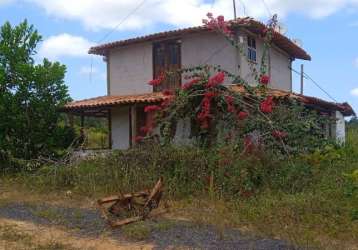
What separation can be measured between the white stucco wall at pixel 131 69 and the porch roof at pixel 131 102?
0.70 meters

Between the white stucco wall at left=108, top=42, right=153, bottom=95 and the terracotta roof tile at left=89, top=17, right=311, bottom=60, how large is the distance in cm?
28

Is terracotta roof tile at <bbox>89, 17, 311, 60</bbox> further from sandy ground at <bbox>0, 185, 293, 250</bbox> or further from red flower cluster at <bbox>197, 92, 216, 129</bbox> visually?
sandy ground at <bbox>0, 185, 293, 250</bbox>

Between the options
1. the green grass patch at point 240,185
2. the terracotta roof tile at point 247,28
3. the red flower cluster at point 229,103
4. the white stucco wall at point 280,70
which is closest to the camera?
the green grass patch at point 240,185

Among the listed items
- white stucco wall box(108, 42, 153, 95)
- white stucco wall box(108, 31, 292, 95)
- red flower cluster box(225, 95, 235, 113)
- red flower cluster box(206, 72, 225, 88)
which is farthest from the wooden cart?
white stucco wall box(108, 42, 153, 95)

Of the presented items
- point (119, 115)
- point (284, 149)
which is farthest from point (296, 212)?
point (119, 115)

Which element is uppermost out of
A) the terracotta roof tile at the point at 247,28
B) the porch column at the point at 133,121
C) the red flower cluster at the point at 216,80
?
the terracotta roof tile at the point at 247,28

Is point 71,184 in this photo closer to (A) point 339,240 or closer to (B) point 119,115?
(B) point 119,115

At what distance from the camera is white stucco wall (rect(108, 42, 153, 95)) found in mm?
17453

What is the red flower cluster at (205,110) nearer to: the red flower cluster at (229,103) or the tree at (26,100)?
the red flower cluster at (229,103)

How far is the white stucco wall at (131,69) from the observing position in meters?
17.5

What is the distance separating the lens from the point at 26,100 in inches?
Answer: 595

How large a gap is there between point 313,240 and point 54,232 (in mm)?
3929

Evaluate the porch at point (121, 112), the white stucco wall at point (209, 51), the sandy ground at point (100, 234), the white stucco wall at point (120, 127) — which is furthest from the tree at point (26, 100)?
the sandy ground at point (100, 234)

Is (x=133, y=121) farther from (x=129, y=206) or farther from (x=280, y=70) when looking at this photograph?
(x=129, y=206)
